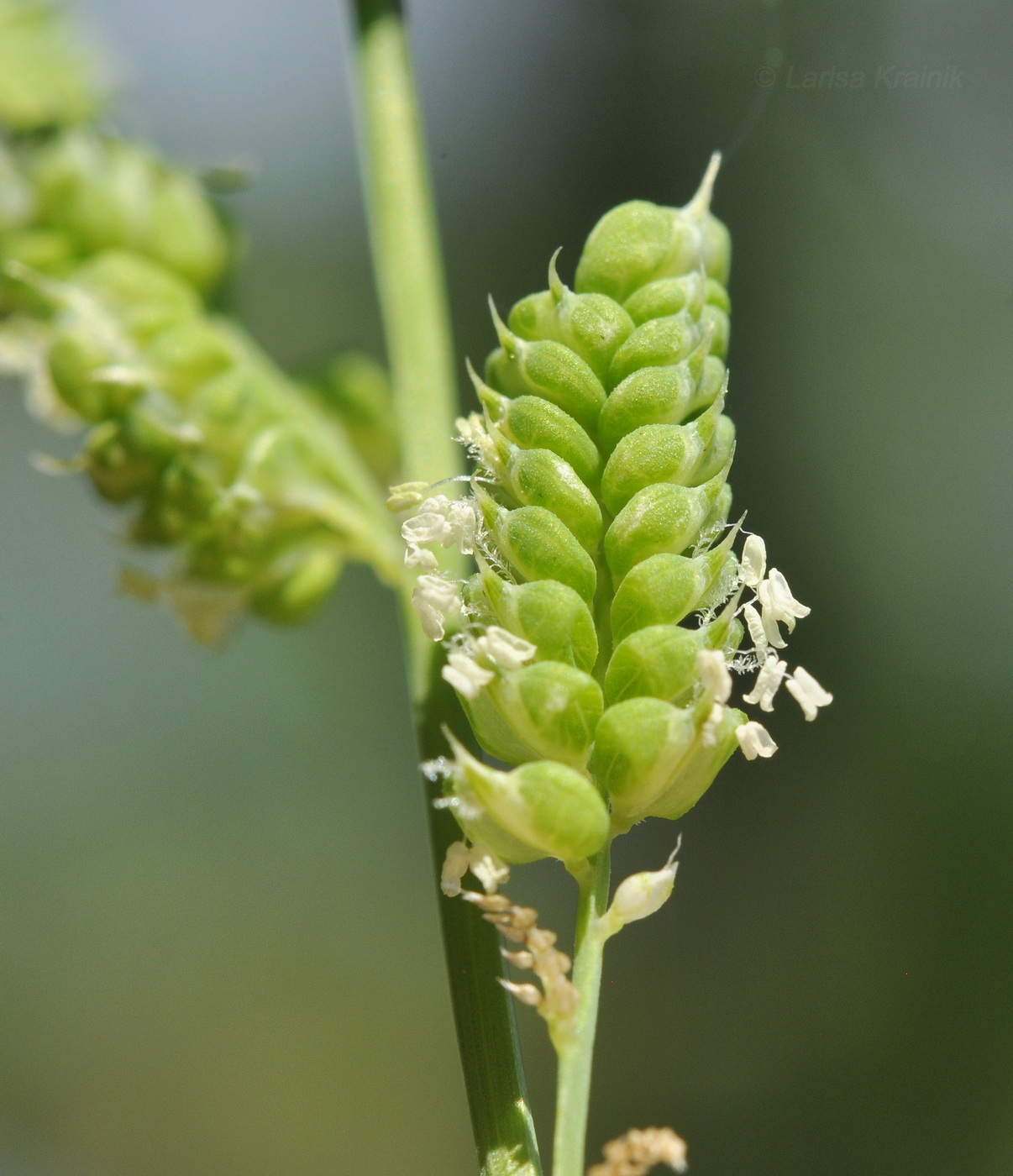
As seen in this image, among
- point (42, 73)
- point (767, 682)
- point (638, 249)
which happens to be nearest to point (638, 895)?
point (767, 682)

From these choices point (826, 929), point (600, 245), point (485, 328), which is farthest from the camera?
point (485, 328)

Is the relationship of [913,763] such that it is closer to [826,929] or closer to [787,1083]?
[826,929]

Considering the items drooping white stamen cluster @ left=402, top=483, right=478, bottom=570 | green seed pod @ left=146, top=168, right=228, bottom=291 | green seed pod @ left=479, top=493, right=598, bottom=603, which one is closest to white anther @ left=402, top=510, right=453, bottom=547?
drooping white stamen cluster @ left=402, top=483, right=478, bottom=570

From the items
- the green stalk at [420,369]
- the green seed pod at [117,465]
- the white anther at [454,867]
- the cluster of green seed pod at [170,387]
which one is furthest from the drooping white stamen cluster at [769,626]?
the green seed pod at [117,465]

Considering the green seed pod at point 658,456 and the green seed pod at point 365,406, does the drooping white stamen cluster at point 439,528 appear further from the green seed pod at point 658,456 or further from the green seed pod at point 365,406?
the green seed pod at point 365,406

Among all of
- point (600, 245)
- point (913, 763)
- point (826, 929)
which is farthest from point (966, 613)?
point (600, 245)

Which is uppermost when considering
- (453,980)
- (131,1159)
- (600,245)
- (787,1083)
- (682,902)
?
(600,245)
